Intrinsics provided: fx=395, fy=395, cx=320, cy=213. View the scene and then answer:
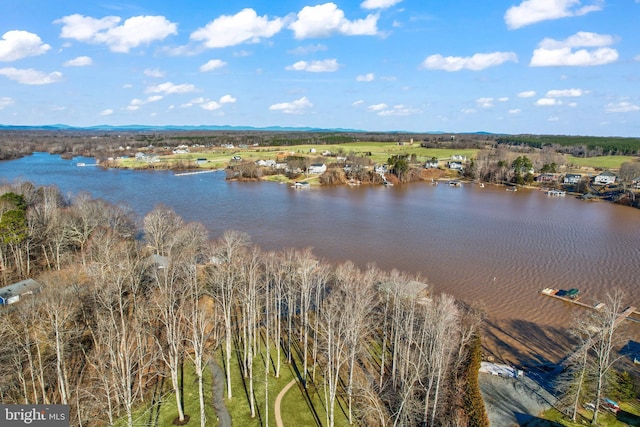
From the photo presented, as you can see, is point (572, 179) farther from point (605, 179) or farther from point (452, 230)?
point (452, 230)

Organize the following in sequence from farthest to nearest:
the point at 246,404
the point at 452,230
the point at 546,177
→ the point at 546,177
the point at 452,230
the point at 246,404

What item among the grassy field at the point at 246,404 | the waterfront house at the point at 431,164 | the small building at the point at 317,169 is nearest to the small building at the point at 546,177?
the waterfront house at the point at 431,164

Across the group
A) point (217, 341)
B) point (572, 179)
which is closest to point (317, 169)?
point (572, 179)

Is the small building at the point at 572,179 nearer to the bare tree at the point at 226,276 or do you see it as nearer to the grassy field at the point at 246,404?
the bare tree at the point at 226,276

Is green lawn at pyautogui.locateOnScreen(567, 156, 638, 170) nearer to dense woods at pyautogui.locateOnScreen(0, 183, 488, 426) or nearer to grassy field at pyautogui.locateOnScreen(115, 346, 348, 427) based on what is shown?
dense woods at pyautogui.locateOnScreen(0, 183, 488, 426)

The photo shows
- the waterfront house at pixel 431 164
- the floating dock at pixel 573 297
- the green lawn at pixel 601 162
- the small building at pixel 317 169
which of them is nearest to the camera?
the floating dock at pixel 573 297

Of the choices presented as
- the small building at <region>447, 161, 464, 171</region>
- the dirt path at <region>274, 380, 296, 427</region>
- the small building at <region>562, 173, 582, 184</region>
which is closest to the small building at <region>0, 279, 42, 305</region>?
the dirt path at <region>274, 380, 296, 427</region>

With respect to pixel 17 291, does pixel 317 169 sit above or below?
above

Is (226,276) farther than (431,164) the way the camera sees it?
No

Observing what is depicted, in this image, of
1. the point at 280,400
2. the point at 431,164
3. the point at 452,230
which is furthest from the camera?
the point at 431,164
